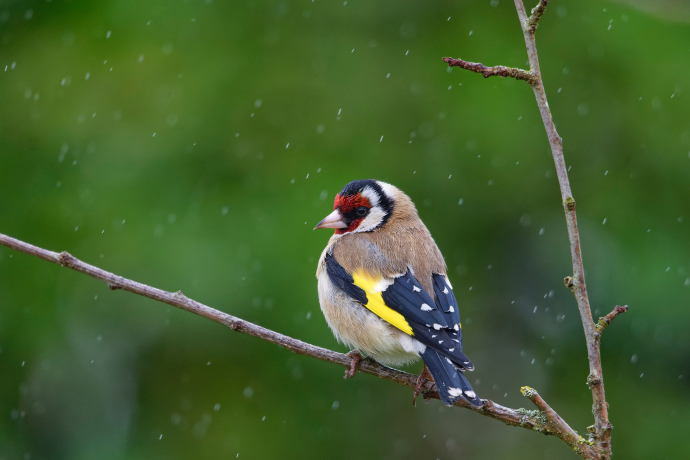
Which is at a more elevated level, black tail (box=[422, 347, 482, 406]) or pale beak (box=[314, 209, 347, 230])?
pale beak (box=[314, 209, 347, 230])

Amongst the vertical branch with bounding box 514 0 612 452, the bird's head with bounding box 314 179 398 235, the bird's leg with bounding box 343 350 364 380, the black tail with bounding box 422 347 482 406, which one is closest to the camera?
the vertical branch with bounding box 514 0 612 452

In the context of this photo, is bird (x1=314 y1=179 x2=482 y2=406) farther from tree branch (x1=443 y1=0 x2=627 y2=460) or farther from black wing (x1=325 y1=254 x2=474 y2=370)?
tree branch (x1=443 y1=0 x2=627 y2=460)

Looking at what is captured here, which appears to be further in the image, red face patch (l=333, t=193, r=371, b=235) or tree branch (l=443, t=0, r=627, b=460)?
red face patch (l=333, t=193, r=371, b=235)

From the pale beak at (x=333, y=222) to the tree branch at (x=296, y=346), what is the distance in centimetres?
102

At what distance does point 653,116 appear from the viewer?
5922mm

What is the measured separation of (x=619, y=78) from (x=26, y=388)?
5947 millimetres

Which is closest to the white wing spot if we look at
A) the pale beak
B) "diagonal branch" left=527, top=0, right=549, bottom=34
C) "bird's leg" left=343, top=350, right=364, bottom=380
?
"bird's leg" left=343, top=350, right=364, bottom=380

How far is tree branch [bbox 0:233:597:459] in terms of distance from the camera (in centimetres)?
251

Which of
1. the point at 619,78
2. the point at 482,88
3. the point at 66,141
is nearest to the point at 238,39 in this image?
the point at 66,141

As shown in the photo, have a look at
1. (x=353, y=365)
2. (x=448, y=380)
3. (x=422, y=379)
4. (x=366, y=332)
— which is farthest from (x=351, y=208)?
(x=448, y=380)

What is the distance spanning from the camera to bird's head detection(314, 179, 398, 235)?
4.35m

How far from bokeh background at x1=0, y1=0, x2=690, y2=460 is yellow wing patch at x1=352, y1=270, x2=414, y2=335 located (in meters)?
1.64

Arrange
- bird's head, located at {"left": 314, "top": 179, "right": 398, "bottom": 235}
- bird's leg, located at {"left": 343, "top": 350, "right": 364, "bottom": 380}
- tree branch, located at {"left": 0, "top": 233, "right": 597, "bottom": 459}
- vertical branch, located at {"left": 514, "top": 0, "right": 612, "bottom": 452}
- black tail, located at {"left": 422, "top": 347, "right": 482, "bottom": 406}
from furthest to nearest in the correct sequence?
bird's head, located at {"left": 314, "top": 179, "right": 398, "bottom": 235} → bird's leg, located at {"left": 343, "top": 350, "right": 364, "bottom": 380} → black tail, located at {"left": 422, "top": 347, "right": 482, "bottom": 406} → tree branch, located at {"left": 0, "top": 233, "right": 597, "bottom": 459} → vertical branch, located at {"left": 514, "top": 0, "right": 612, "bottom": 452}

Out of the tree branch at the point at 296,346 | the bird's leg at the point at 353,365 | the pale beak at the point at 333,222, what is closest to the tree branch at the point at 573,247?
the tree branch at the point at 296,346
